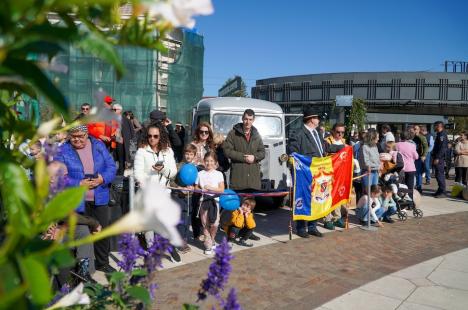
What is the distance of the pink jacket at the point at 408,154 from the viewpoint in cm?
1108

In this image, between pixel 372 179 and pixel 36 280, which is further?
pixel 372 179

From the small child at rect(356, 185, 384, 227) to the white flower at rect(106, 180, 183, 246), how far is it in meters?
8.03

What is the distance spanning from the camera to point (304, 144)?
758 centimetres

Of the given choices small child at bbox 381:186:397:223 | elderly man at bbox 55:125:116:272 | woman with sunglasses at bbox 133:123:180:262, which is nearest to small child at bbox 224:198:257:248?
woman with sunglasses at bbox 133:123:180:262

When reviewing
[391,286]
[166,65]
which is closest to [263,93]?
[166,65]

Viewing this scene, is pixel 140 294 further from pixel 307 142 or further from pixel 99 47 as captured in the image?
pixel 307 142

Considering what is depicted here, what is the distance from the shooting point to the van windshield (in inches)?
400

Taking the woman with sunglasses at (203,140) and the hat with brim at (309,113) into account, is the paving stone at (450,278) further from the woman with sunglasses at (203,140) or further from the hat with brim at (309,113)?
the woman with sunglasses at (203,140)

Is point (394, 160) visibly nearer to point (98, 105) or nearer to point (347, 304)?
point (347, 304)

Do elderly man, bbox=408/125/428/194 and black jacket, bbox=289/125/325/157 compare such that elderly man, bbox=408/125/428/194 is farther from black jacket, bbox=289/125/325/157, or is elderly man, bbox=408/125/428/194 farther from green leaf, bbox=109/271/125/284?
green leaf, bbox=109/271/125/284

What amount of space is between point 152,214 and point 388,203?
8.60 meters

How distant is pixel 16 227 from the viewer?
2.23 feet

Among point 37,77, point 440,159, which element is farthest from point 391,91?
point 37,77

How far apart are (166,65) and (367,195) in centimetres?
2271
